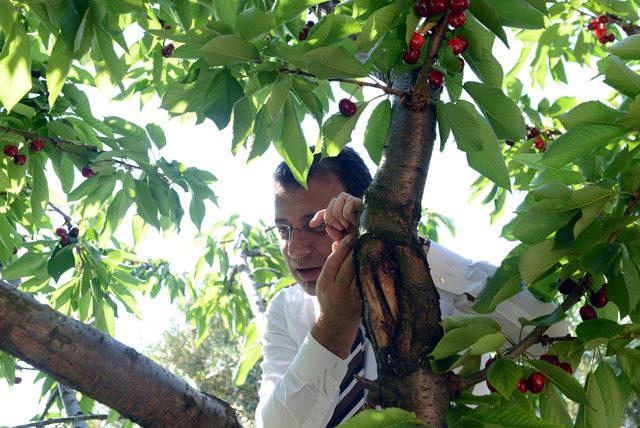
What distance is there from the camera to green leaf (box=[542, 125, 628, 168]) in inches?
51.2

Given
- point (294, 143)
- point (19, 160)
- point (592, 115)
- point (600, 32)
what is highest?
point (600, 32)

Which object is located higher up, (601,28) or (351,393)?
(601,28)

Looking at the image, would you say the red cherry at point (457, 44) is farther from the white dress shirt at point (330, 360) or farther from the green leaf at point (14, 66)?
the green leaf at point (14, 66)

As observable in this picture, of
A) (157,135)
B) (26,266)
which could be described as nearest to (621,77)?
(157,135)

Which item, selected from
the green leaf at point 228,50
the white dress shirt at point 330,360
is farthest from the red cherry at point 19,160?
the green leaf at point 228,50

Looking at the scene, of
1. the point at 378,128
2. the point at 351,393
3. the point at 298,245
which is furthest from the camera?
the point at 298,245

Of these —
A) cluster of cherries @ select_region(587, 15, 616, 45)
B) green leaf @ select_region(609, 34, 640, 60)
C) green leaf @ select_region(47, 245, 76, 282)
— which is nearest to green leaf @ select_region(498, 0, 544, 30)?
green leaf @ select_region(609, 34, 640, 60)

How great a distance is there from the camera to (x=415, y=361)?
1.22m

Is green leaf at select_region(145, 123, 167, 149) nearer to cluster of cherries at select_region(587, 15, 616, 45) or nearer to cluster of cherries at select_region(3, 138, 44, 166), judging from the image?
cluster of cherries at select_region(3, 138, 44, 166)

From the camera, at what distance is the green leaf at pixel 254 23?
1456 mm

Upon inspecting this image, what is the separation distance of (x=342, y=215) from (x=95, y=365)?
55cm

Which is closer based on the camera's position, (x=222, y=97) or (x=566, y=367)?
(x=566, y=367)

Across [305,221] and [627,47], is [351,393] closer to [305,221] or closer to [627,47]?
[305,221]

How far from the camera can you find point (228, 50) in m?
1.45
